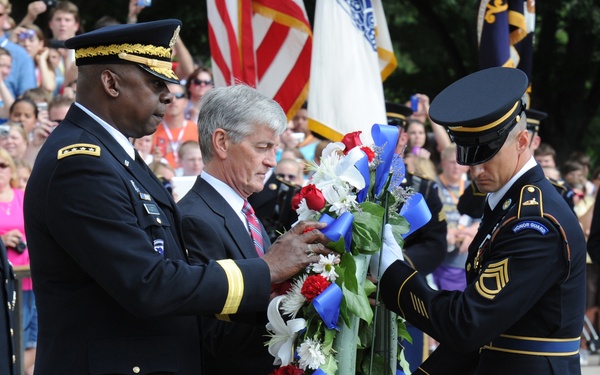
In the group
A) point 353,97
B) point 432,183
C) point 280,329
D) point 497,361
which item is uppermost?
point 280,329

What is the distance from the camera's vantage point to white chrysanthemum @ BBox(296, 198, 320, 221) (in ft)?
11.8

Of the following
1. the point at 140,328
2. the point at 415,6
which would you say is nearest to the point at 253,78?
the point at 140,328

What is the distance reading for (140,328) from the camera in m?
3.22

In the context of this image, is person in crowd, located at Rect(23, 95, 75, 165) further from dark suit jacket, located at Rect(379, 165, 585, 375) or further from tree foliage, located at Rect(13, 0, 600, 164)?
tree foliage, located at Rect(13, 0, 600, 164)

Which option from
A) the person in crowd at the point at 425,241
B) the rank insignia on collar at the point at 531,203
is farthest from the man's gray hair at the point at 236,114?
the person in crowd at the point at 425,241

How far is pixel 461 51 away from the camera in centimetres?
1827

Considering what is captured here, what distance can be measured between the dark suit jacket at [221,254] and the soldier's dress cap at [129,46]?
0.68 metres

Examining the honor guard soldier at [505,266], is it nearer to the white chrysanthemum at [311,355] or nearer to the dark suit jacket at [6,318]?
the white chrysanthemum at [311,355]

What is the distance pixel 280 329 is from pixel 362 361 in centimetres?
43

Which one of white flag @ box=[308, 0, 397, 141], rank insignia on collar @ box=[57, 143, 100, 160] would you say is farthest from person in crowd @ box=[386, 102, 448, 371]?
rank insignia on collar @ box=[57, 143, 100, 160]

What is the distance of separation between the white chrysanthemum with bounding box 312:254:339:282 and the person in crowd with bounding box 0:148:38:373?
12.0 ft

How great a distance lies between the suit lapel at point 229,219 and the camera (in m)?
3.87

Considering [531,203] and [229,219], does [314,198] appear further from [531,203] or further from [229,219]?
[531,203]

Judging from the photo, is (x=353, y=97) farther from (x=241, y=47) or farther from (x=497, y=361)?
(x=497, y=361)
